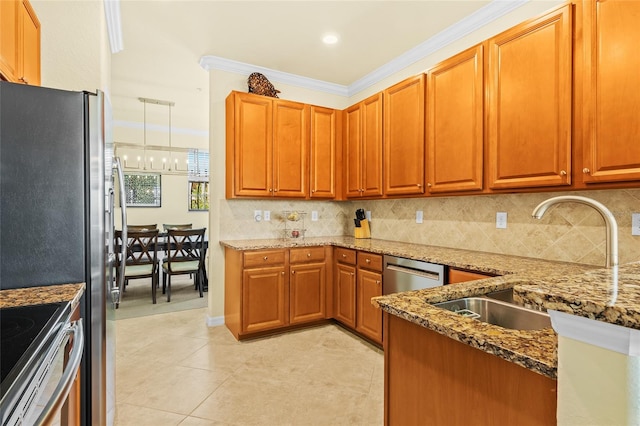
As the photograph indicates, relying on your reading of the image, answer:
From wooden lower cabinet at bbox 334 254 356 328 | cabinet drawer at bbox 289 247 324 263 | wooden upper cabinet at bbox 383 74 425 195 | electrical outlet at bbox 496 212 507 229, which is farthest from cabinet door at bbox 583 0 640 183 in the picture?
cabinet drawer at bbox 289 247 324 263

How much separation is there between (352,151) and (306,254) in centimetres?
131

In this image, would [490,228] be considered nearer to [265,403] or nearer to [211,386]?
[265,403]

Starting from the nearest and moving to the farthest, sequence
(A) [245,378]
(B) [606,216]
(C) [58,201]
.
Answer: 1. (B) [606,216]
2. (C) [58,201]
3. (A) [245,378]

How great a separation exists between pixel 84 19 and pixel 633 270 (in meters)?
3.27

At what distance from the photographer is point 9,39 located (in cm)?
162

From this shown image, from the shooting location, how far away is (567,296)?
564mm

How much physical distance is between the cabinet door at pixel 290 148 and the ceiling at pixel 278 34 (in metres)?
0.53

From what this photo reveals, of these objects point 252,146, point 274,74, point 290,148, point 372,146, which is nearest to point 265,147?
point 252,146

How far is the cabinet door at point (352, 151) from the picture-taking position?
11.9ft

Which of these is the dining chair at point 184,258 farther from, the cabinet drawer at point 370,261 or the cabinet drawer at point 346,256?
the cabinet drawer at point 370,261

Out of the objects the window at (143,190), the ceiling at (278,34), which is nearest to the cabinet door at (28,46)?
the ceiling at (278,34)

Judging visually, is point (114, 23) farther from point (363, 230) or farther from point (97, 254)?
point (363, 230)

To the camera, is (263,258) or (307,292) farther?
(307,292)

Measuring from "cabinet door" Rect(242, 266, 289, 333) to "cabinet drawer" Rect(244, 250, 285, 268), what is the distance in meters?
0.05
